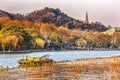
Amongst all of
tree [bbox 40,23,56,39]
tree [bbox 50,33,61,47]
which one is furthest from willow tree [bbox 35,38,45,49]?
tree [bbox 50,33,61,47]

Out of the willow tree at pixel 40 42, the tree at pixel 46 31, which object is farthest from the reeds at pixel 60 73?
the tree at pixel 46 31

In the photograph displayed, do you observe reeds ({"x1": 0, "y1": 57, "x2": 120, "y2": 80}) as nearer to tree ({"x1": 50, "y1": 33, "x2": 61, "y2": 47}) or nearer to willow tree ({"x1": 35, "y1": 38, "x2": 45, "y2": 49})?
willow tree ({"x1": 35, "y1": 38, "x2": 45, "y2": 49})

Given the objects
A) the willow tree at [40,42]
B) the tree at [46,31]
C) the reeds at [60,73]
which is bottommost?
the reeds at [60,73]

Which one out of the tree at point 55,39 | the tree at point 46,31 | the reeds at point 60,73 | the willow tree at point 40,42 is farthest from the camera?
the tree at point 46,31

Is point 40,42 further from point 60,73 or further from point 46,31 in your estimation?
point 60,73

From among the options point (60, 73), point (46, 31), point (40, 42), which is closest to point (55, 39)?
point (46, 31)

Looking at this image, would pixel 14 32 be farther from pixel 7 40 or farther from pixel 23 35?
pixel 7 40

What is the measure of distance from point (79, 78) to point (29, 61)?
72.7ft

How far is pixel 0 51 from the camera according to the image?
12156 centimetres

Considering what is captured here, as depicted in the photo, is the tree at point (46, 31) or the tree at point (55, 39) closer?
the tree at point (55, 39)

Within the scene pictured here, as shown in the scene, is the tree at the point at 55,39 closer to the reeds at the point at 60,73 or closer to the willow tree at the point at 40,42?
the willow tree at the point at 40,42

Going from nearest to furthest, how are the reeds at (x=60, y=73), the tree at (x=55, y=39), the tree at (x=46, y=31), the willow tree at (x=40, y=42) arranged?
the reeds at (x=60, y=73) → the willow tree at (x=40, y=42) → the tree at (x=55, y=39) → the tree at (x=46, y=31)

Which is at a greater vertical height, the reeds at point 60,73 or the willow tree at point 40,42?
the willow tree at point 40,42

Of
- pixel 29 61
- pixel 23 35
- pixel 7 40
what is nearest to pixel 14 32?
pixel 23 35
